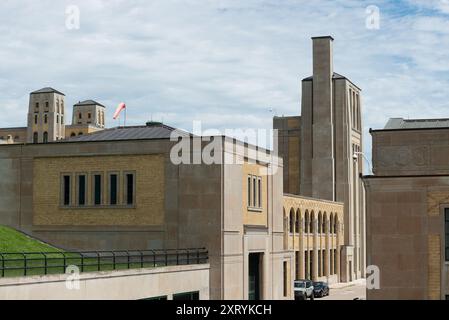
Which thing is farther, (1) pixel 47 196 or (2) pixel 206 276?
(1) pixel 47 196

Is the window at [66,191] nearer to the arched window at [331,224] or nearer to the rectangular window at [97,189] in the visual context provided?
the rectangular window at [97,189]

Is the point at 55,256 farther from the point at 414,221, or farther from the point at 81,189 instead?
the point at 414,221

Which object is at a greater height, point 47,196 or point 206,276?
point 47,196

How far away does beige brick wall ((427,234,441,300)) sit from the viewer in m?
33.5

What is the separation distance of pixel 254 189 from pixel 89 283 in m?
19.0

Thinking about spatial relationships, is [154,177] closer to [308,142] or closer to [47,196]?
[47,196]

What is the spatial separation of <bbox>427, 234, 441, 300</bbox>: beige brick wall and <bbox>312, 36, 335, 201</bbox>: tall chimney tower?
7717 cm

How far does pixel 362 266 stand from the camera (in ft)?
378

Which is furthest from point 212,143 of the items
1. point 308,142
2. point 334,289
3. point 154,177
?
point 308,142

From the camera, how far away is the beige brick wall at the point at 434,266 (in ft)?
110

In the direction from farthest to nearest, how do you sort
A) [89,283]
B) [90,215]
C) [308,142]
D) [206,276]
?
[308,142]
[90,215]
[206,276]
[89,283]

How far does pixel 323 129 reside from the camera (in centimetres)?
11138

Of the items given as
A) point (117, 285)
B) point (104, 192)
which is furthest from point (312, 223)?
point (117, 285)

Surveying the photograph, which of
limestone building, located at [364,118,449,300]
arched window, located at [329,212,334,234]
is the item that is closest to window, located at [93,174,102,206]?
limestone building, located at [364,118,449,300]
